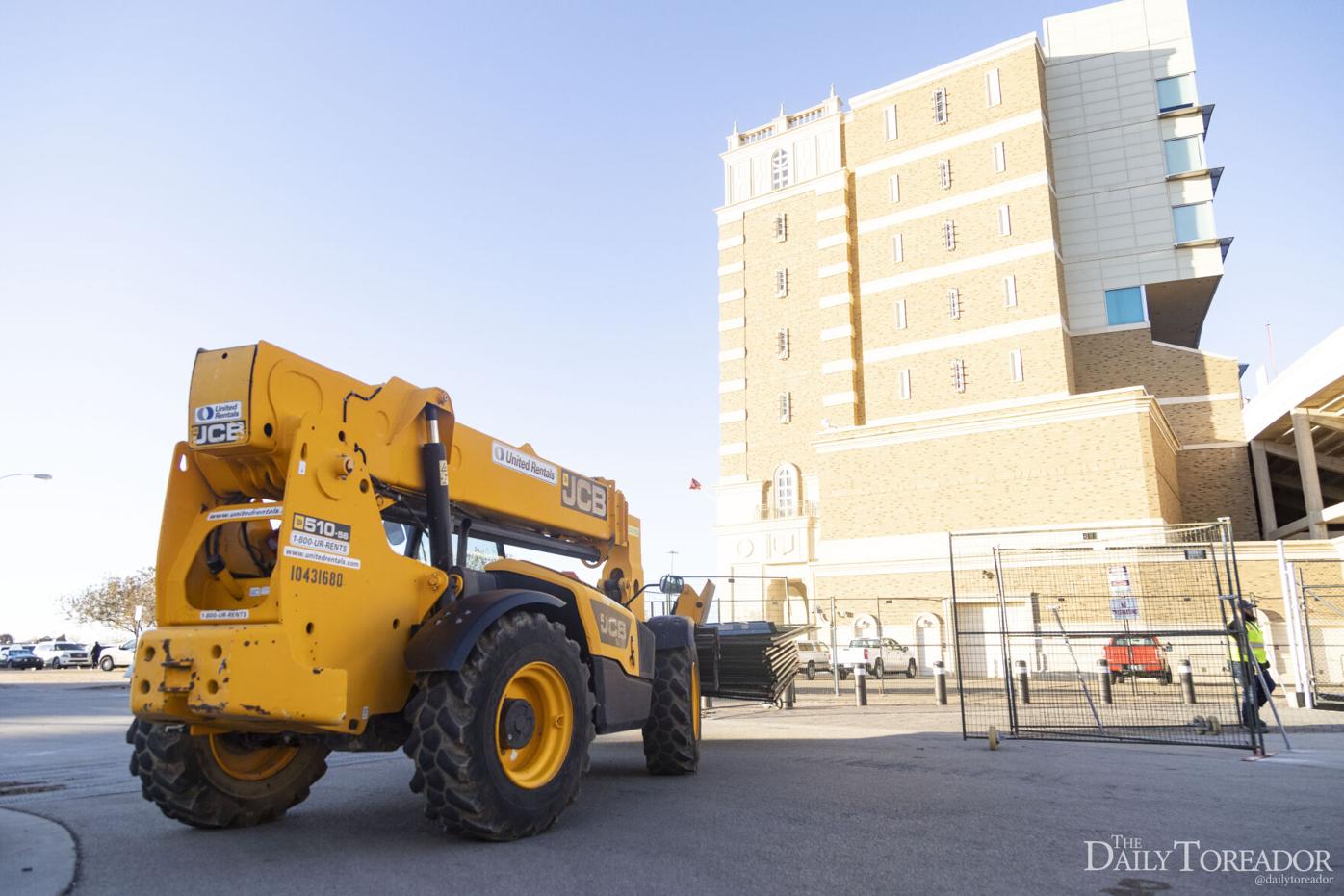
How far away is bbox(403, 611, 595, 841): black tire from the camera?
5.12 metres

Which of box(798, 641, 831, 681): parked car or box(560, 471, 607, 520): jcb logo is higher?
box(560, 471, 607, 520): jcb logo

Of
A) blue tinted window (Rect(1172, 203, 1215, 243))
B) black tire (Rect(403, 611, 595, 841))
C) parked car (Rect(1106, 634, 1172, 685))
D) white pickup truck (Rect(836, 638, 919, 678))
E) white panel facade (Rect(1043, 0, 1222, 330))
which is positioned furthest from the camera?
white panel facade (Rect(1043, 0, 1222, 330))

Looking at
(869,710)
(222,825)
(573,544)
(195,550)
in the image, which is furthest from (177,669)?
(869,710)

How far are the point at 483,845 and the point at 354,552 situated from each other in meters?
1.92

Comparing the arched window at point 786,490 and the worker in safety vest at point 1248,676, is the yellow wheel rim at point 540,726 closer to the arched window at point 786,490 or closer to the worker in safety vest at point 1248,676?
the worker in safety vest at point 1248,676

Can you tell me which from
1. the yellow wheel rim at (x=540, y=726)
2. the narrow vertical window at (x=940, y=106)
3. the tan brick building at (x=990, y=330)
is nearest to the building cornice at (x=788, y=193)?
the tan brick building at (x=990, y=330)

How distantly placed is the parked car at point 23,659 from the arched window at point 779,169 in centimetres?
4868

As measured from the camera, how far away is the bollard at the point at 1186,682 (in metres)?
14.9

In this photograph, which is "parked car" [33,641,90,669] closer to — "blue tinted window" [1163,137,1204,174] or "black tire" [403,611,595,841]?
"black tire" [403,611,595,841]

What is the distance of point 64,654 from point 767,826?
55.3m

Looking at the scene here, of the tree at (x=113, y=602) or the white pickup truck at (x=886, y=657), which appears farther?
the tree at (x=113, y=602)

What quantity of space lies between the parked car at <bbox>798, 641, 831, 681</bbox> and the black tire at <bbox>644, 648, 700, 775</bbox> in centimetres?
2199

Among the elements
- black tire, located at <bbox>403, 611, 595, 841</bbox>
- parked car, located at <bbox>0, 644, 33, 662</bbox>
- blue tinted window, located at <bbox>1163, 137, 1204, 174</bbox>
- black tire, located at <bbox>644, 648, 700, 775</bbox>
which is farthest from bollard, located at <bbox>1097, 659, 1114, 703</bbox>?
parked car, located at <bbox>0, 644, 33, 662</bbox>
